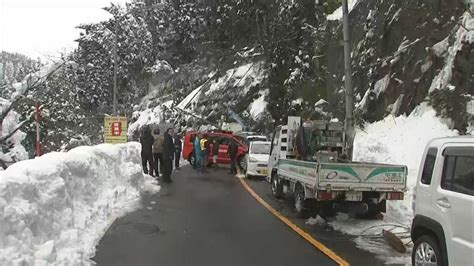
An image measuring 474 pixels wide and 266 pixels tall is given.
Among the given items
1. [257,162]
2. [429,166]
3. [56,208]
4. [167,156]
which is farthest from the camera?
[257,162]

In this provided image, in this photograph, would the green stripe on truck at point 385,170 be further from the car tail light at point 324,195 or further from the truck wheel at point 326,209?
the truck wheel at point 326,209

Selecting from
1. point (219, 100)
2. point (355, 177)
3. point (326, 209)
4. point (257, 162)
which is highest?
point (219, 100)

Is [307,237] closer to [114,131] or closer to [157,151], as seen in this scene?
[157,151]

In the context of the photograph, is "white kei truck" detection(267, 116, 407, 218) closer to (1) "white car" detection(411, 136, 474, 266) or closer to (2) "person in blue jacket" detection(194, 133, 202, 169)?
(1) "white car" detection(411, 136, 474, 266)

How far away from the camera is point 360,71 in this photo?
29391mm

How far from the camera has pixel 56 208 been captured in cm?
818

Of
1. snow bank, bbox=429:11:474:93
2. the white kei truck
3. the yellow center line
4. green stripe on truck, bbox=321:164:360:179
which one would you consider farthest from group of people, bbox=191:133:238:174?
green stripe on truck, bbox=321:164:360:179

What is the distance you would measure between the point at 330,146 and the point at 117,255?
29.2ft

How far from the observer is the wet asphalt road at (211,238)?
306 inches

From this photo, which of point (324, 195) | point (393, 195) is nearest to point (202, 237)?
point (324, 195)

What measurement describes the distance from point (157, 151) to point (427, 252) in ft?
49.0

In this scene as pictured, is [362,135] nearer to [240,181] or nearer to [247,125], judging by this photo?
[240,181]

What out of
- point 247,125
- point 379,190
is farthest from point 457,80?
point 247,125

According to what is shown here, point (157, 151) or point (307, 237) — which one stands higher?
point (157, 151)
